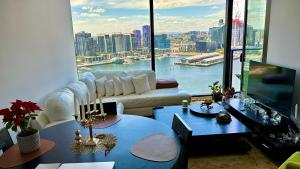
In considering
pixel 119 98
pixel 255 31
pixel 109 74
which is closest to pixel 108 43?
pixel 109 74

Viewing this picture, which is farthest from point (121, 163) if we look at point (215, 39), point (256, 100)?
point (215, 39)

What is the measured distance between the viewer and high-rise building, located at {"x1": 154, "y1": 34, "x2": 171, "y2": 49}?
4902 millimetres

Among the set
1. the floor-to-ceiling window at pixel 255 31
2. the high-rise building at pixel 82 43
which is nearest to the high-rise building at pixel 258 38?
the floor-to-ceiling window at pixel 255 31

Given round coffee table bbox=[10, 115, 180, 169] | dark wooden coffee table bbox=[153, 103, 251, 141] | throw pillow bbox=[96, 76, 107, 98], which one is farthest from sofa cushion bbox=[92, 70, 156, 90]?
round coffee table bbox=[10, 115, 180, 169]

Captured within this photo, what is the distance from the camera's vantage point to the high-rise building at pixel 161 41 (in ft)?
16.1

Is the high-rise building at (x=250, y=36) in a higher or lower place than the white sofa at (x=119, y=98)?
higher

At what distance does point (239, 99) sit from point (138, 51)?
2258mm

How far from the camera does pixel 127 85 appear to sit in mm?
4332

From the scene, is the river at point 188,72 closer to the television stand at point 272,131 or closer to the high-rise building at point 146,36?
the high-rise building at point 146,36

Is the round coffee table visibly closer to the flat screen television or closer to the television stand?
the television stand

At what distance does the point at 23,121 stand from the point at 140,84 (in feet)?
9.55

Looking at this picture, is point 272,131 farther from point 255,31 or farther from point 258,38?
point 255,31

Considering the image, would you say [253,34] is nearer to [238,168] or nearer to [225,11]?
[225,11]

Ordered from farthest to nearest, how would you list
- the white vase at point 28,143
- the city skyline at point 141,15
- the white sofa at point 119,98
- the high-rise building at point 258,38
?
the city skyline at point 141,15 → the high-rise building at point 258,38 → the white sofa at point 119,98 → the white vase at point 28,143
